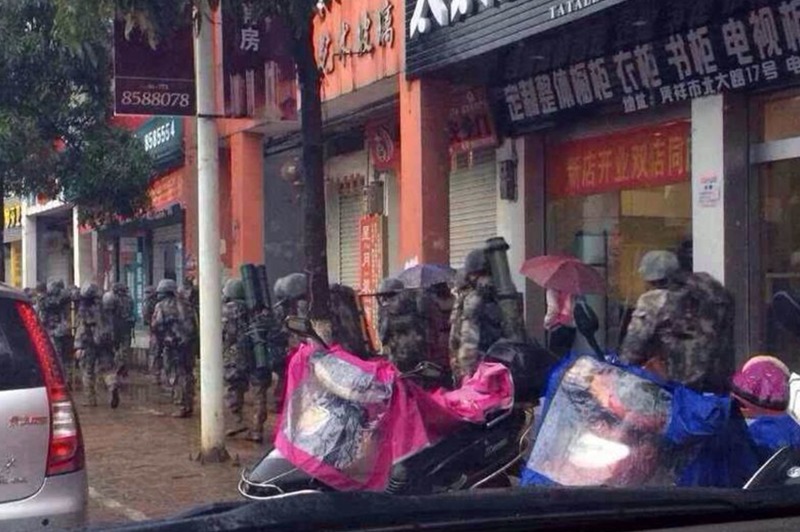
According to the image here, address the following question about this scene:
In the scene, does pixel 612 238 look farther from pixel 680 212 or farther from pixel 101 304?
pixel 101 304

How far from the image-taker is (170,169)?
70.1 ft

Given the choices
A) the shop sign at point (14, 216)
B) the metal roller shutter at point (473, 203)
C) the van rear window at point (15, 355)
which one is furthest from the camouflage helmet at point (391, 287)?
the shop sign at point (14, 216)

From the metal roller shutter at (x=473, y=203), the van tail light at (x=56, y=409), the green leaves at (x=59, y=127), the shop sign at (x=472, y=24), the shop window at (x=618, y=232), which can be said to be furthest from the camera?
the green leaves at (x=59, y=127)

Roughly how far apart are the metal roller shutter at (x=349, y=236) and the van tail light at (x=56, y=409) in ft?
43.7

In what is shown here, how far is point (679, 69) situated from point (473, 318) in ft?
11.0

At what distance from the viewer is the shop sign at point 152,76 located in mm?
10227

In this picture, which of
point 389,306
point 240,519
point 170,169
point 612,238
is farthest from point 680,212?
point 170,169

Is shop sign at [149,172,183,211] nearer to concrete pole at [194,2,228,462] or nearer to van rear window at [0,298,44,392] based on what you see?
concrete pole at [194,2,228,462]

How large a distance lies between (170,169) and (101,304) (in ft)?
19.6

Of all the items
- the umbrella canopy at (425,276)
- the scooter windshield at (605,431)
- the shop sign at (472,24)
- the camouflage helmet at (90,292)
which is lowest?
the scooter windshield at (605,431)

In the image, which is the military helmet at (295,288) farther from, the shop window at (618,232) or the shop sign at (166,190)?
the shop sign at (166,190)

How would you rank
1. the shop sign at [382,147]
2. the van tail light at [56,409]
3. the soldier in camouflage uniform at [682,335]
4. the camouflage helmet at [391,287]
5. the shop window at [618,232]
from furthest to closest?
the shop sign at [382,147], the shop window at [618,232], the camouflage helmet at [391,287], the soldier in camouflage uniform at [682,335], the van tail light at [56,409]

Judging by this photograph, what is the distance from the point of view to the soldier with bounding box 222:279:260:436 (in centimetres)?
1159

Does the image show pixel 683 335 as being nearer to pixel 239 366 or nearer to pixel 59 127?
pixel 239 366
